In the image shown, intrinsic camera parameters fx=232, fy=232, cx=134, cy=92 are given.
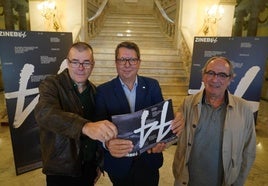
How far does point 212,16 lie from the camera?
19.6ft

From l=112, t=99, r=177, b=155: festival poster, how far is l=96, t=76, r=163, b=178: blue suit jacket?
24 cm

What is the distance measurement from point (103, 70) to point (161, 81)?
1496 millimetres

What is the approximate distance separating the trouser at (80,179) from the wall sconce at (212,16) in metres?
5.42

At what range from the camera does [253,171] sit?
3145mm

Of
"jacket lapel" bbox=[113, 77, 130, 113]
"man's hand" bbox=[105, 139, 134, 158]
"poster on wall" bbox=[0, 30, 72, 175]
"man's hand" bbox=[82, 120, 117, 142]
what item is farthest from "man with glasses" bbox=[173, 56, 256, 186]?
"poster on wall" bbox=[0, 30, 72, 175]

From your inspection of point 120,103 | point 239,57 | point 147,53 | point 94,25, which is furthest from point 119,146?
point 94,25

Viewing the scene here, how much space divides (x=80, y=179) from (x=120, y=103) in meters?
0.64

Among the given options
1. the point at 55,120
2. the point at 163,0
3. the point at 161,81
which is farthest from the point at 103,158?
the point at 163,0

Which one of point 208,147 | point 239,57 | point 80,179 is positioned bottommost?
point 80,179

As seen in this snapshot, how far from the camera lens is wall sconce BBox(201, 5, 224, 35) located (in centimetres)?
591

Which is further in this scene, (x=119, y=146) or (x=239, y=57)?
(x=239, y=57)

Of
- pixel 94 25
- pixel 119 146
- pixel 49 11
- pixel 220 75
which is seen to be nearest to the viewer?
pixel 119 146

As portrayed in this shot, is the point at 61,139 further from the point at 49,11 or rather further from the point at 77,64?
the point at 49,11

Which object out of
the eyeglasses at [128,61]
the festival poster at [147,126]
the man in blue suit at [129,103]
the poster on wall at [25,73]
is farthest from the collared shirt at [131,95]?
the poster on wall at [25,73]
